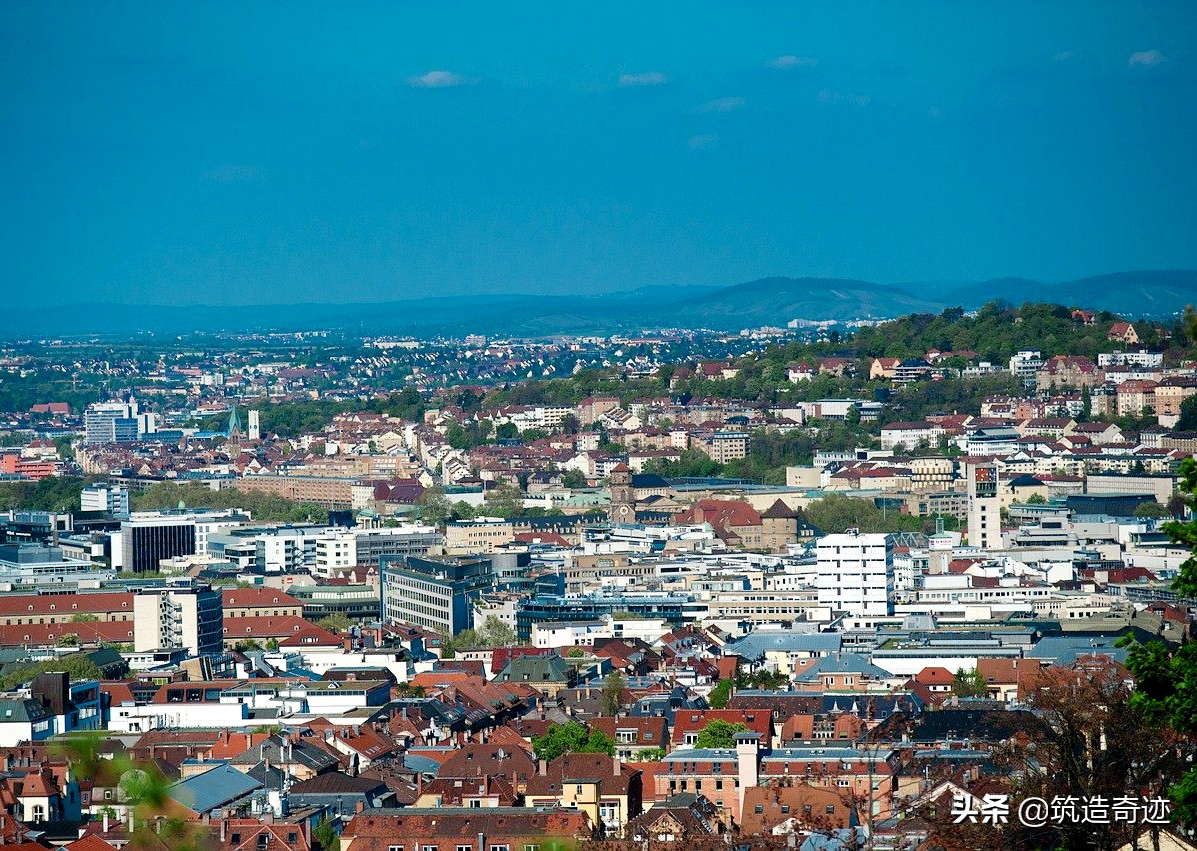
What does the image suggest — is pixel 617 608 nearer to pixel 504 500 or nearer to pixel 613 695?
pixel 613 695

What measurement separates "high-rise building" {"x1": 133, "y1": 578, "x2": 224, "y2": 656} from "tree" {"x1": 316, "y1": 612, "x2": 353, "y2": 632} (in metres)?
2.55

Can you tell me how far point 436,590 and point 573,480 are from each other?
28.4 meters

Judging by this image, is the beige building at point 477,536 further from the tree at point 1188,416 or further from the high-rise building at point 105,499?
the tree at point 1188,416

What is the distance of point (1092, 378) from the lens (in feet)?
273

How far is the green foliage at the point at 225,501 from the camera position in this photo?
70.3m

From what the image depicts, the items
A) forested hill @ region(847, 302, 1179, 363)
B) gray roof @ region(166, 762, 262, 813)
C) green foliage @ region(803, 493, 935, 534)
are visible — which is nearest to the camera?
gray roof @ region(166, 762, 262, 813)

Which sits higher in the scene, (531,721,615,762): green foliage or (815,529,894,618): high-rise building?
(815,529,894,618): high-rise building

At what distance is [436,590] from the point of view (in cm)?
4712

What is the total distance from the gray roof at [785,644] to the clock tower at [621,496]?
82.9 feet

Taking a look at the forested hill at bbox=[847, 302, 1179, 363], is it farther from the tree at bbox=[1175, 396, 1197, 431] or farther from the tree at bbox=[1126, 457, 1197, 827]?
the tree at bbox=[1126, 457, 1197, 827]

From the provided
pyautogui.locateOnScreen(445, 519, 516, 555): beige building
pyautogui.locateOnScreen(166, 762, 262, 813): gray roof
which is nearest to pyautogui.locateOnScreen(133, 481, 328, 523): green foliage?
pyautogui.locateOnScreen(445, 519, 516, 555): beige building

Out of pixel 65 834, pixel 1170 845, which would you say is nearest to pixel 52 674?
pixel 65 834

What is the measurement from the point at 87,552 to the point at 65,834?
37.1 meters

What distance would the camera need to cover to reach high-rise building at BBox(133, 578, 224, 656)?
42.8 metres
